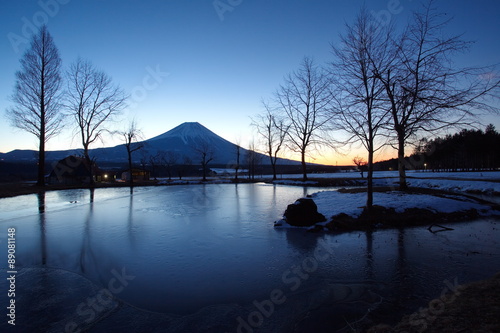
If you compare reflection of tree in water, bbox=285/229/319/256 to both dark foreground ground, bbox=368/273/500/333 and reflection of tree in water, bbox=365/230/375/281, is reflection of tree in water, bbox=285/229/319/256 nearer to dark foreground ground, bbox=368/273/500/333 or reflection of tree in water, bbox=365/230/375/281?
reflection of tree in water, bbox=365/230/375/281

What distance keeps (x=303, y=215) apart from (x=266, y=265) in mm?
4353

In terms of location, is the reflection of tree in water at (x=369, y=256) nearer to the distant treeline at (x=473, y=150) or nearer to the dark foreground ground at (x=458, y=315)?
the dark foreground ground at (x=458, y=315)

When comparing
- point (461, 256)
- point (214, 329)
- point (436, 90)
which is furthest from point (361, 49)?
point (214, 329)

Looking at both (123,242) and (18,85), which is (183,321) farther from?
(18,85)

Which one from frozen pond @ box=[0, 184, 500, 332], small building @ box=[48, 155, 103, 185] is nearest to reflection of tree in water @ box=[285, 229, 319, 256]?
frozen pond @ box=[0, 184, 500, 332]

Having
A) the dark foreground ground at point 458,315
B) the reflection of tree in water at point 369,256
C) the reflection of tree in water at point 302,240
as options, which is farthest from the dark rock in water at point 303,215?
the dark foreground ground at point 458,315

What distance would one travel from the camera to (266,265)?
558cm

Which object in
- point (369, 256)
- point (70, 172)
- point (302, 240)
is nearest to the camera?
point (369, 256)

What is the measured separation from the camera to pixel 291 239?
7766mm

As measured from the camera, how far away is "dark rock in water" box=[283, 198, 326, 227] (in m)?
9.47

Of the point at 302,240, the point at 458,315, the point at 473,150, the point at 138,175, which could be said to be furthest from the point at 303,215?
the point at 473,150

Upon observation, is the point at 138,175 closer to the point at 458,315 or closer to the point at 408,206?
the point at 408,206

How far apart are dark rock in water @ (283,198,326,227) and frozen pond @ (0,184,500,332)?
642 mm

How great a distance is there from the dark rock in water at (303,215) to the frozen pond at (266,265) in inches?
25.3
